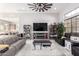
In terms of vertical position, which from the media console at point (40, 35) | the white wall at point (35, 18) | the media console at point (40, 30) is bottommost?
the media console at point (40, 35)

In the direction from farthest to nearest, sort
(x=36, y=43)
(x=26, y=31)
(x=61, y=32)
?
(x=26, y=31)
(x=61, y=32)
(x=36, y=43)

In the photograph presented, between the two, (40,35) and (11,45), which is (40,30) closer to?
(40,35)

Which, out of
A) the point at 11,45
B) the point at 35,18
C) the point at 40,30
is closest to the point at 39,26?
the point at 40,30

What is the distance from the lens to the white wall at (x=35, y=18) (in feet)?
38.4

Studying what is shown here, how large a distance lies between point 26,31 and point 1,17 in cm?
271

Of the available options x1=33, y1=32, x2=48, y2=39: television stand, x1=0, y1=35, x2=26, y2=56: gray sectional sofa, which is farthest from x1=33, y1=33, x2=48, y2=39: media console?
x1=0, y1=35, x2=26, y2=56: gray sectional sofa

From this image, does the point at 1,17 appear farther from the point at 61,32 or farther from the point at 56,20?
the point at 61,32

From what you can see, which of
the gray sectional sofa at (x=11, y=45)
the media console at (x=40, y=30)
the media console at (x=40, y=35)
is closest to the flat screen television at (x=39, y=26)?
the media console at (x=40, y=30)

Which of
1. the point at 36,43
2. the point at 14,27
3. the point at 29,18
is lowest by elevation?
the point at 36,43

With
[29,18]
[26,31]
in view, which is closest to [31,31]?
[26,31]

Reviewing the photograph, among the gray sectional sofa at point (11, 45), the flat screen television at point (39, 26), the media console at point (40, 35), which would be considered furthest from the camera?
the flat screen television at point (39, 26)

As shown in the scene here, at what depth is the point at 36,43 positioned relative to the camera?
638cm

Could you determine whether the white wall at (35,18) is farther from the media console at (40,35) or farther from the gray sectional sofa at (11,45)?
the gray sectional sofa at (11,45)

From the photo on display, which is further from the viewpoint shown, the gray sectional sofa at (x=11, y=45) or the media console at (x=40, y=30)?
the media console at (x=40, y=30)
